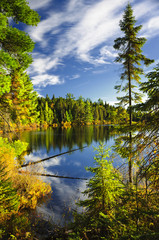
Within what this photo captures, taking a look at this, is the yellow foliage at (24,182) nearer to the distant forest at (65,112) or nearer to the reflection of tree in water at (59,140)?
the reflection of tree in water at (59,140)

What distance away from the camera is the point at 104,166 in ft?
16.8

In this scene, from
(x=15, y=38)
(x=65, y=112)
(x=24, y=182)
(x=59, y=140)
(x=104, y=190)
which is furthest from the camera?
(x=65, y=112)

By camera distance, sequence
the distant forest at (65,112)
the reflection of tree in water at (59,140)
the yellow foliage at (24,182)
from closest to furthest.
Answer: the yellow foliage at (24,182) → the reflection of tree in water at (59,140) → the distant forest at (65,112)

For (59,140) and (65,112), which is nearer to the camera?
(59,140)

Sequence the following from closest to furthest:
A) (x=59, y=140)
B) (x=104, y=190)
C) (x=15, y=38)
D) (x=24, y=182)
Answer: (x=104, y=190) → (x=15, y=38) → (x=24, y=182) → (x=59, y=140)

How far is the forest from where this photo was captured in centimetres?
288

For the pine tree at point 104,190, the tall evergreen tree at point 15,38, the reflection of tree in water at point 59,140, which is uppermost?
the tall evergreen tree at point 15,38

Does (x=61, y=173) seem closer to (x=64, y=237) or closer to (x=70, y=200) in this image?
(x=70, y=200)

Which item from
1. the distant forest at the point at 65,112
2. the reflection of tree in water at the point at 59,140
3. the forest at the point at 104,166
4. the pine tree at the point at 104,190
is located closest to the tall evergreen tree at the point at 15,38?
the forest at the point at 104,166

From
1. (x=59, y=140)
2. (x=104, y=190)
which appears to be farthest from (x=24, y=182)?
(x=59, y=140)

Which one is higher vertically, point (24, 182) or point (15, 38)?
point (15, 38)

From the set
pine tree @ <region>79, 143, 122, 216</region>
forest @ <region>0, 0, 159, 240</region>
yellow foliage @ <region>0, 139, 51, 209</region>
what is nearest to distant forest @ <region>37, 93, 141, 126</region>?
forest @ <region>0, 0, 159, 240</region>

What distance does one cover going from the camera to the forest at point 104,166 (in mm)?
2875

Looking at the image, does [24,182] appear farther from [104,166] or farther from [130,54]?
[130,54]
